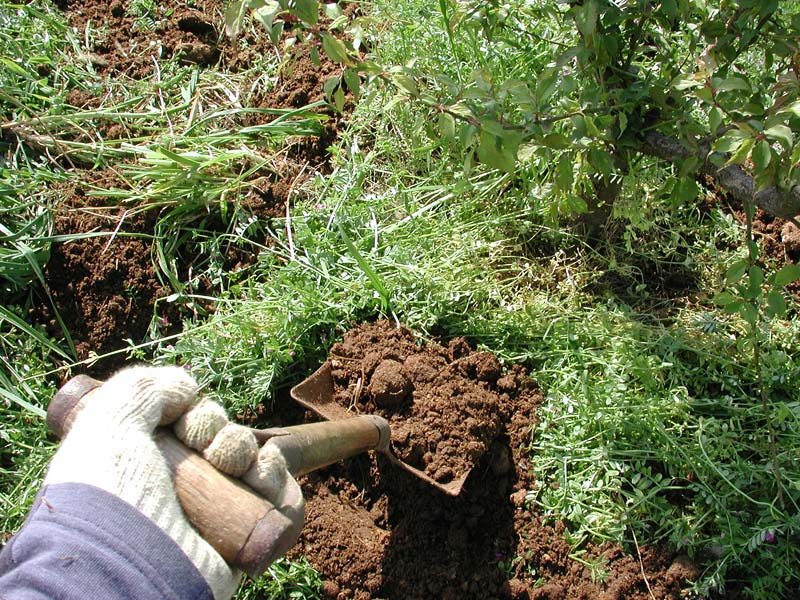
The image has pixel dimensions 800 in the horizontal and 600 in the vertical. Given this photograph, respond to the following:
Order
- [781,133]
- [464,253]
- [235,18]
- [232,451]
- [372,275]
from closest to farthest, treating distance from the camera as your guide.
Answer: [232,451] < [781,133] < [235,18] < [372,275] < [464,253]

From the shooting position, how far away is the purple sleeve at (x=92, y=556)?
1.23m

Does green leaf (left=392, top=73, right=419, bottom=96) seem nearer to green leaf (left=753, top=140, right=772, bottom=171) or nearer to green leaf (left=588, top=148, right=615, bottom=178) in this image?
green leaf (left=588, top=148, right=615, bottom=178)

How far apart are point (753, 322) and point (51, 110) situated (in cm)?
298

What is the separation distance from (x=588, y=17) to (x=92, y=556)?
1.57 m

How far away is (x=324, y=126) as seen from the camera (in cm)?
322

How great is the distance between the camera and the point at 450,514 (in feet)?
7.57

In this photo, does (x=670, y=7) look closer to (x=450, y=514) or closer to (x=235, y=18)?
(x=235, y=18)

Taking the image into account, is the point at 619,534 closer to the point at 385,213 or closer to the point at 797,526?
the point at 797,526

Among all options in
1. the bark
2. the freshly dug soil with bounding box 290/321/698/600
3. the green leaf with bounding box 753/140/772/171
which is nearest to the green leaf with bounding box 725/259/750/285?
the bark

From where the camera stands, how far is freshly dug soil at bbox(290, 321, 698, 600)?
7.18 feet

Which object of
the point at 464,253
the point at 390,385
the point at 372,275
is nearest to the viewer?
the point at 390,385

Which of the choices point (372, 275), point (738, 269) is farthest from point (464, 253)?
point (738, 269)

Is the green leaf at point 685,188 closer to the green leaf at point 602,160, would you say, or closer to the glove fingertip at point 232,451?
the green leaf at point 602,160

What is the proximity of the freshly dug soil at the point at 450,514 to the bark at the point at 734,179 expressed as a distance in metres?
0.89
